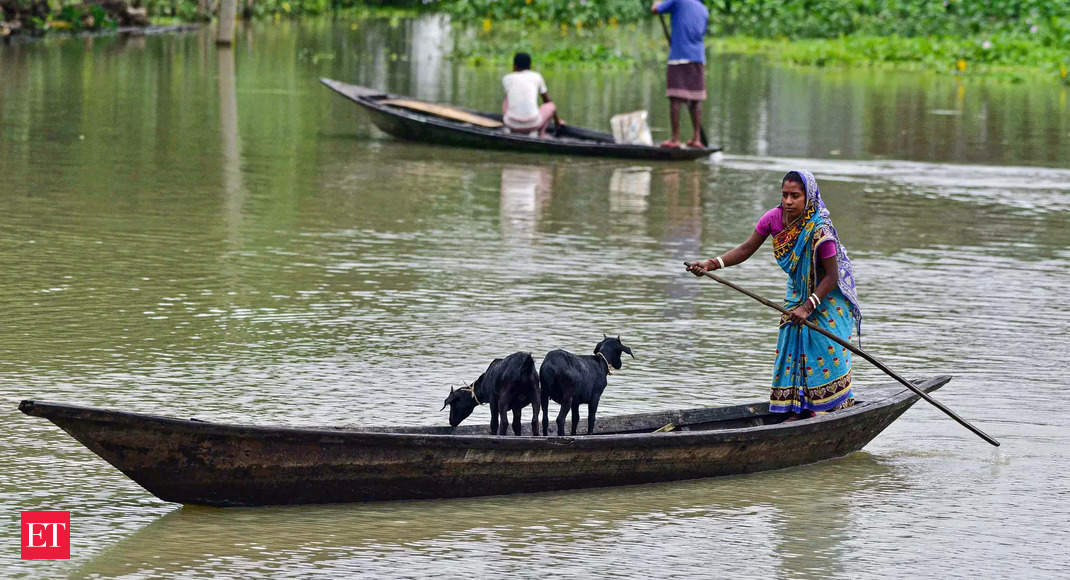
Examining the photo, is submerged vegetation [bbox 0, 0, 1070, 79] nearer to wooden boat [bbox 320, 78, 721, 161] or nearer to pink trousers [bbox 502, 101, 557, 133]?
wooden boat [bbox 320, 78, 721, 161]

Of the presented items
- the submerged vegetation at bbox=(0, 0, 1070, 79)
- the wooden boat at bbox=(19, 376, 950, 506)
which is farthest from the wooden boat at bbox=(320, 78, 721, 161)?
the submerged vegetation at bbox=(0, 0, 1070, 79)

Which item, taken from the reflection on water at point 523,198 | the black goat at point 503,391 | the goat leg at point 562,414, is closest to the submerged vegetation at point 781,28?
the reflection on water at point 523,198

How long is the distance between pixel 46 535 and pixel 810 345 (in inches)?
123

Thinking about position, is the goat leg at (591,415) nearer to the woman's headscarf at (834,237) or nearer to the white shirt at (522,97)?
A: the woman's headscarf at (834,237)

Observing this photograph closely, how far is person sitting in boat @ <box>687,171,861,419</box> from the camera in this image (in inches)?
275

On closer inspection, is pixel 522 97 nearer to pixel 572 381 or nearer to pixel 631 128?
pixel 631 128

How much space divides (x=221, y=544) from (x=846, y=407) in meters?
2.73

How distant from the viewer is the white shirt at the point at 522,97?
669 inches

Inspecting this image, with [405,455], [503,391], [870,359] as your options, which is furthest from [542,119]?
[405,455]

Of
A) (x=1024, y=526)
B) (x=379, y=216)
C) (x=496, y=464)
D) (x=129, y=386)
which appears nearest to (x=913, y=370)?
(x=1024, y=526)

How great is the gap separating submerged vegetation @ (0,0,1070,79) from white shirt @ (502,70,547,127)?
45.7 feet

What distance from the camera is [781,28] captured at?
39406 mm

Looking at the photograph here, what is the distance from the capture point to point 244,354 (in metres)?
8.54

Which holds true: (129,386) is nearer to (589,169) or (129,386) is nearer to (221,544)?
(221,544)
